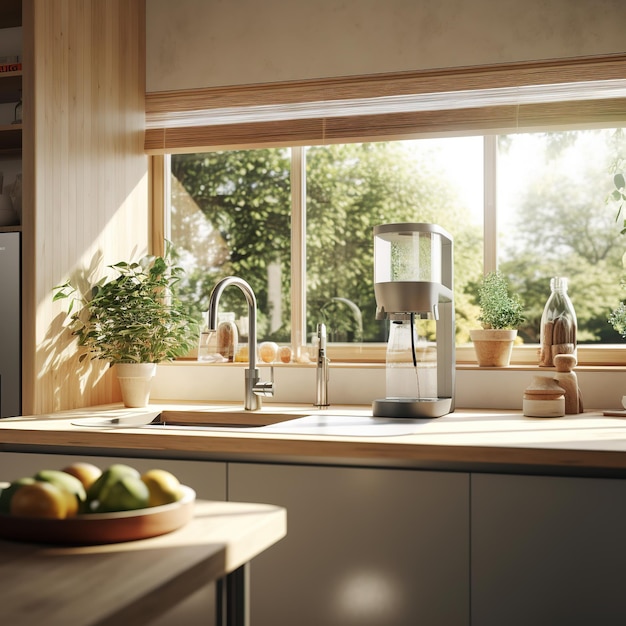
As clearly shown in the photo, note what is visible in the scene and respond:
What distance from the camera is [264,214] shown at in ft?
10.6

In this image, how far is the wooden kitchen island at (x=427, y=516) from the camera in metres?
1.79

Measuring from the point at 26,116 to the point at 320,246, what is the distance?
1.15 m

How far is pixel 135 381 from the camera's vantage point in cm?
280

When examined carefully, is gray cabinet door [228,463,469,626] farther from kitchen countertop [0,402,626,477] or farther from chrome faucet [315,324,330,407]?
chrome faucet [315,324,330,407]

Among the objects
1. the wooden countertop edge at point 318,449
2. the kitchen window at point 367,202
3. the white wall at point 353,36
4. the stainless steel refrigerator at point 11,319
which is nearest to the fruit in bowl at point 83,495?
the wooden countertop edge at point 318,449

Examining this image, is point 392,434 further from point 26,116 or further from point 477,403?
point 26,116

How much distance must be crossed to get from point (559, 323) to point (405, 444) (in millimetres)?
1044

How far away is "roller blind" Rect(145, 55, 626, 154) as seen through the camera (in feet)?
9.12

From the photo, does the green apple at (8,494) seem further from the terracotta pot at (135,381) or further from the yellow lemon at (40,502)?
the terracotta pot at (135,381)

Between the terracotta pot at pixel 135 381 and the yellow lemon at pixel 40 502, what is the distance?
1.75 metres

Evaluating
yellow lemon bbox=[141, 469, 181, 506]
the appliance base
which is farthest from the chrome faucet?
yellow lemon bbox=[141, 469, 181, 506]

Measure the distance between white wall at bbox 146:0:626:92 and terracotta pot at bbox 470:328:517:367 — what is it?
36.0 inches

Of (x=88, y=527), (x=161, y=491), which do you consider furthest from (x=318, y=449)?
(x=88, y=527)

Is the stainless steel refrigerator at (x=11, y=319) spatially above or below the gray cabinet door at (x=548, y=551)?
above
